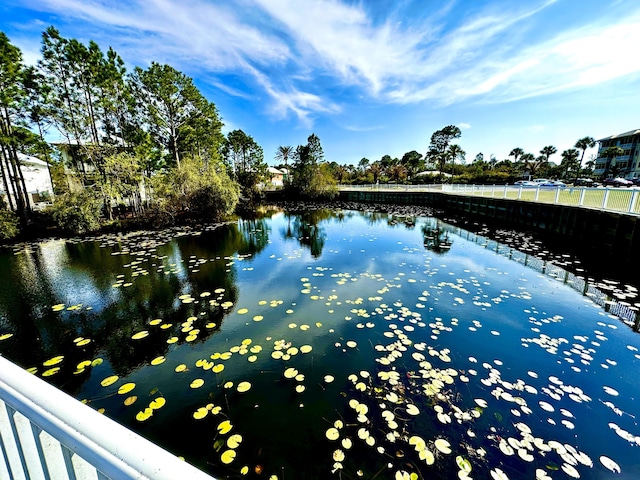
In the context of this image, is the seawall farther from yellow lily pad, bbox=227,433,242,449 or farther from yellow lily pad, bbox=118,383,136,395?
yellow lily pad, bbox=118,383,136,395

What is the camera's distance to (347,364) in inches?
160

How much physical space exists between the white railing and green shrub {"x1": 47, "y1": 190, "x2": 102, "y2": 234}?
58.0 ft

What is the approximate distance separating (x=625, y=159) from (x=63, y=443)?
267 feet

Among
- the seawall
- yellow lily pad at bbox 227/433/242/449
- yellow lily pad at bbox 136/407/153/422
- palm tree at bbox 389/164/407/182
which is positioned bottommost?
yellow lily pad at bbox 227/433/242/449

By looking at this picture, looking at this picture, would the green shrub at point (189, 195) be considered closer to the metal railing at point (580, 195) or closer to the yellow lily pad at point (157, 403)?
the yellow lily pad at point (157, 403)

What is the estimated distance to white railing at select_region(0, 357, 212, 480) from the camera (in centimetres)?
75

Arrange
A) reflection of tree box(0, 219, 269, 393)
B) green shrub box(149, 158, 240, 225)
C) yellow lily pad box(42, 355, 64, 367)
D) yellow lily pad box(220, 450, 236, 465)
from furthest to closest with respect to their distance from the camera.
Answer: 1. green shrub box(149, 158, 240, 225)
2. reflection of tree box(0, 219, 269, 393)
3. yellow lily pad box(42, 355, 64, 367)
4. yellow lily pad box(220, 450, 236, 465)

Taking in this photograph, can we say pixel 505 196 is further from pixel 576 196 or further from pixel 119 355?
pixel 119 355

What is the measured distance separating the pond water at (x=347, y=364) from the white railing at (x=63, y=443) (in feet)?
6.75

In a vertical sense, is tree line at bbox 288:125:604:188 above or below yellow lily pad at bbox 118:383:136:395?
above

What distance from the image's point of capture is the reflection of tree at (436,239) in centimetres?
1071

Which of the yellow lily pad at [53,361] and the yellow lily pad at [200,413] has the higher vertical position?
the yellow lily pad at [200,413]

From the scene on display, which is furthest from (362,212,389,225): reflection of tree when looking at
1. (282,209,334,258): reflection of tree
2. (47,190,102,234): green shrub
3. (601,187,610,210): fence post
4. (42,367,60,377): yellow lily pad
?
(47,190,102,234): green shrub

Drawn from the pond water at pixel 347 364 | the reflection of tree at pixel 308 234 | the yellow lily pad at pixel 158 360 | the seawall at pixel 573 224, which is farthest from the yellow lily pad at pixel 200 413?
the seawall at pixel 573 224
